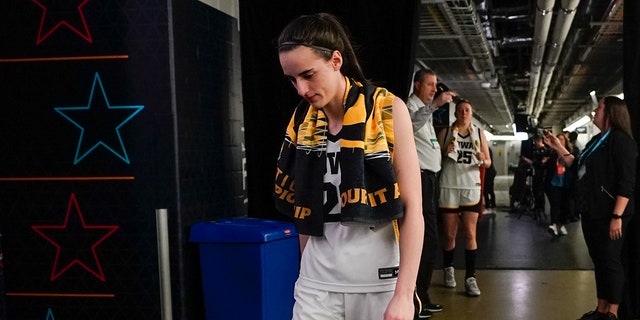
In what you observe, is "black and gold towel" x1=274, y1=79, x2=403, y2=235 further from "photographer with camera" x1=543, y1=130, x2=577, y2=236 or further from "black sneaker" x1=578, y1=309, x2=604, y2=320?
"photographer with camera" x1=543, y1=130, x2=577, y2=236

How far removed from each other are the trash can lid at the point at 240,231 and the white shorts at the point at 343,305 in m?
1.75

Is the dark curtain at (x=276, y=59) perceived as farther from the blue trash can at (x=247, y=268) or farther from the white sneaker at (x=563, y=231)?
the white sneaker at (x=563, y=231)

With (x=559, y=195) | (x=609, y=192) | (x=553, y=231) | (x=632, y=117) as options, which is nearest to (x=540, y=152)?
(x=559, y=195)

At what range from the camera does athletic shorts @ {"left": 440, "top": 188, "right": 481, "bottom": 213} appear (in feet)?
15.3

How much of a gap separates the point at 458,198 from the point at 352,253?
3.39 m

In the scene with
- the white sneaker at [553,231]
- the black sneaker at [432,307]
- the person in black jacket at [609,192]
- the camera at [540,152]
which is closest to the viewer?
the person in black jacket at [609,192]

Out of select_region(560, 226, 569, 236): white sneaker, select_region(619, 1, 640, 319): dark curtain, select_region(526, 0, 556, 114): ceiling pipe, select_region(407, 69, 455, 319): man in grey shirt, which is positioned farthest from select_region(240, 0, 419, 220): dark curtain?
select_region(560, 226, 569, 236): white sneaker

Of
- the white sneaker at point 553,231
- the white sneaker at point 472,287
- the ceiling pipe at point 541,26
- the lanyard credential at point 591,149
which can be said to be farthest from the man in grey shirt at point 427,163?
the white sneaker at point 553,231

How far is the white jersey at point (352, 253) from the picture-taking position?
1.48 meters

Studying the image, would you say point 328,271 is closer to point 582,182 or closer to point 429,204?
point 429,204

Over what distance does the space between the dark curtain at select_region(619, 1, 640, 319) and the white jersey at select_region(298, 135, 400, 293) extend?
10.8 ft

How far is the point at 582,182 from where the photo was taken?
3.86m

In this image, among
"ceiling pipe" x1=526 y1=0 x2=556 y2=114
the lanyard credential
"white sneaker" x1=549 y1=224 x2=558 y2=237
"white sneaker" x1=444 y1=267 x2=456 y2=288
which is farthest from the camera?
"white sneaker" x1=549 y1=224 x2=558 y2=237

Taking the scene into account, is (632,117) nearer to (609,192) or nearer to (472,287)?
(609,192)
